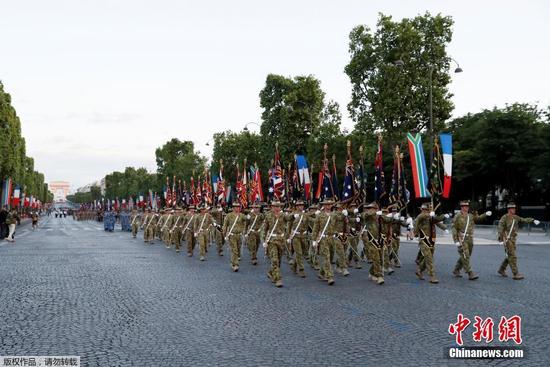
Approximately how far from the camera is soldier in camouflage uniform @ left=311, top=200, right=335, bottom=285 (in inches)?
496

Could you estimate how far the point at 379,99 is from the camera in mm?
40406

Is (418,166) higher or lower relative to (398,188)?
higher

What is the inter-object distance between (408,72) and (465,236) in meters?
28.1

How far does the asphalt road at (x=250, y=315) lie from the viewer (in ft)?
22.0

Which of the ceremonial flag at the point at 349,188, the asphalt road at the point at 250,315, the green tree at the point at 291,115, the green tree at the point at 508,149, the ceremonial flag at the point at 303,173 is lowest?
the asphalt road at the point at 250,315

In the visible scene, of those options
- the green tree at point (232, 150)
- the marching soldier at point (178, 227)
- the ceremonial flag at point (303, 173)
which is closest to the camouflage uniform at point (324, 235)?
the ceremonial flag at point (303, 173)

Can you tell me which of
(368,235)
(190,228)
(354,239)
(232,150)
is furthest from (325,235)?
(232,150)

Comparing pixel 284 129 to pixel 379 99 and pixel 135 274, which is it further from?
pixel 135 274

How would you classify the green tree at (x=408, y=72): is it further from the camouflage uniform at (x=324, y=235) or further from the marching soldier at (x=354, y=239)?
the camouflage uniform at (x=324, y=235)

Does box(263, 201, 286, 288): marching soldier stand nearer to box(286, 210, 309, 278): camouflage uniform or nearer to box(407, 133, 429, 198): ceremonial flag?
box(286, 210, 309, 278): camouflage uniform

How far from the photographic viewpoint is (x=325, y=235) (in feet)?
42.3

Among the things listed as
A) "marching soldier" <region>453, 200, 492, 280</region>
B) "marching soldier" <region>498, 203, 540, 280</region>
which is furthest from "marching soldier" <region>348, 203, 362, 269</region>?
"marching soldier" <region>498, 203, 540, 280</region>

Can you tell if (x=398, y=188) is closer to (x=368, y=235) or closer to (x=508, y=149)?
(x=368, y=235)

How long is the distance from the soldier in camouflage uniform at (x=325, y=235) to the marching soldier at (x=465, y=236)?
111 inches
